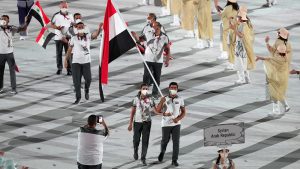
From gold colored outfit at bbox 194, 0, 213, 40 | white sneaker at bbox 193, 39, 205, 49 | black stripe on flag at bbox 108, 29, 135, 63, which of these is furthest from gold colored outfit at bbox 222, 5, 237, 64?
black stripe on flag at bbox 108, 29, 135, 63

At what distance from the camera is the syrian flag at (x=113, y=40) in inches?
960

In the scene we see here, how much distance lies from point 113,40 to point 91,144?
400cm

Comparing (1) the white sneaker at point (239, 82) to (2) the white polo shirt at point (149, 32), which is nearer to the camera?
(2) the white polo shirt at point (149, 32)

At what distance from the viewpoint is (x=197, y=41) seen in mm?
31750

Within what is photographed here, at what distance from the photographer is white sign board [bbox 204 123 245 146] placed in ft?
66.2

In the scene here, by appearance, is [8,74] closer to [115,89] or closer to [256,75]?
[115,89]

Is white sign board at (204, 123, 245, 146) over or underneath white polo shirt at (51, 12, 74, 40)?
underneath

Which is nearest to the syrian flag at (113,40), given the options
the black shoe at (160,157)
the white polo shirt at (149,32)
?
the black shoe at (160,157)

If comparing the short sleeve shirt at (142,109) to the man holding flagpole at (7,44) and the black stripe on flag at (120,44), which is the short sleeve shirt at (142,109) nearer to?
the black stripe on flag at (120,44)

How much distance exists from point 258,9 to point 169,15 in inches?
100.0

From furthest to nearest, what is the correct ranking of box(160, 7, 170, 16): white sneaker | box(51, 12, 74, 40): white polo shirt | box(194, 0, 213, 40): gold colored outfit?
box(160, 7, 170, 16): white sneaker, box(194, 0, 213, 40): gold colored outfit, box(51, 12, 74, 40): white polo shirt

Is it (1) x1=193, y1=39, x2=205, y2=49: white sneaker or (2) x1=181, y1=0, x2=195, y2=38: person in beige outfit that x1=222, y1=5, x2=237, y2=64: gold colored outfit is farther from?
(2) x1=181, y1=0, x2=195, y2=38: person in beige outfit

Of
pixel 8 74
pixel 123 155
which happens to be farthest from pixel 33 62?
pixel 123 155

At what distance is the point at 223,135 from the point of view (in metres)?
20.2
